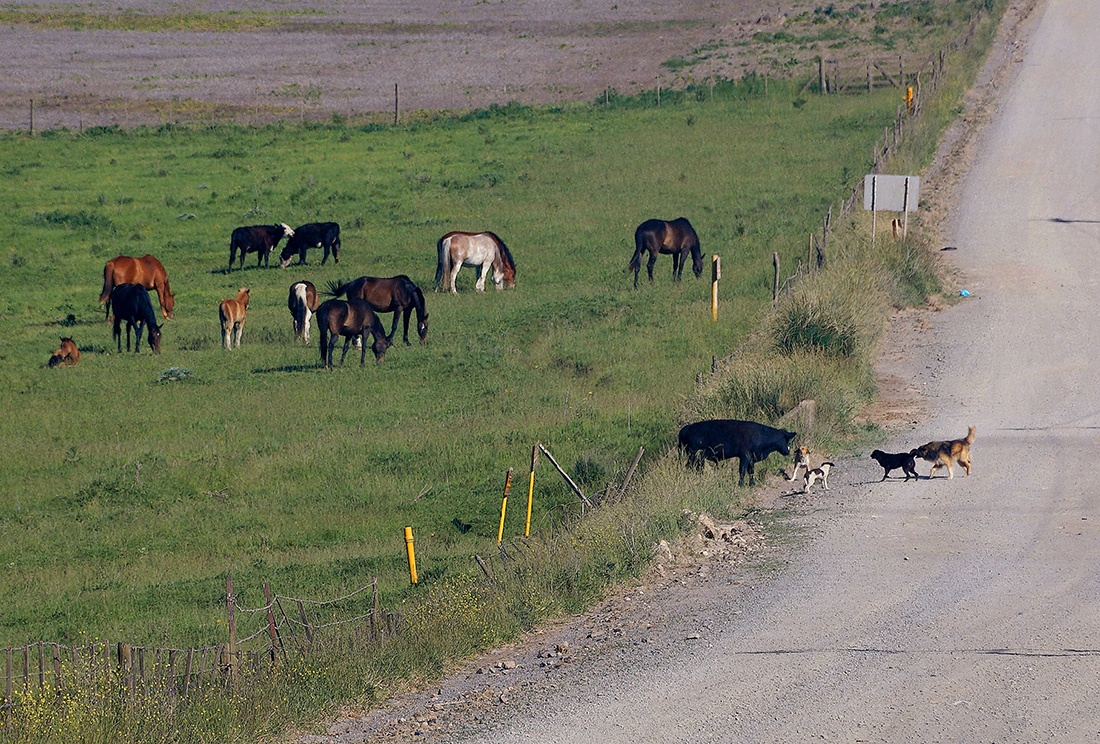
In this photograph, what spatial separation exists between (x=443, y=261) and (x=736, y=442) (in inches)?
663

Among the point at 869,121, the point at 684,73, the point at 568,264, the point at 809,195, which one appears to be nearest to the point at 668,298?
the point at 568,264

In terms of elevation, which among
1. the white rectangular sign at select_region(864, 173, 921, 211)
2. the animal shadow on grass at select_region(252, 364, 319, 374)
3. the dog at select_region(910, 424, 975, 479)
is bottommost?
the animal shadow on grass at select_region(252, 364, 319, 374)

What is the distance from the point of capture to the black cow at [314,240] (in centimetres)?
3709

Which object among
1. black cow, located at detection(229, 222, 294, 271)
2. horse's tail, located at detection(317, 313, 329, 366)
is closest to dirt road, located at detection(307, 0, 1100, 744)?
horse's tail, located at detection(317, 313, 329, 366)

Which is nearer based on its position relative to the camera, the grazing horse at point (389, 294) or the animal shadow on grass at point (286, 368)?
the animal shadow on grass at point (286, 368)

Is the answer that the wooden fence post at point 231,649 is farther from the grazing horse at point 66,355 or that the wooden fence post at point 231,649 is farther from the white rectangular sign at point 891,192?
the white rectangular sign at point 891,192

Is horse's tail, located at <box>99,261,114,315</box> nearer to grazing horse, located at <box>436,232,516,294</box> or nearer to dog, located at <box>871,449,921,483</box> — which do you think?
grazing horse, located at <box>436,232,516,294</box>

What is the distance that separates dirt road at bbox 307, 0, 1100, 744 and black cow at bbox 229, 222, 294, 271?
19922 millimetres

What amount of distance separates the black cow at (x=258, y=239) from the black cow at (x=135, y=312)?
8.07m

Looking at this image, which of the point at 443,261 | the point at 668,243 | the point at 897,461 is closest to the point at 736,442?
the point at 897,461

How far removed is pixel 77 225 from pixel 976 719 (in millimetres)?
34823

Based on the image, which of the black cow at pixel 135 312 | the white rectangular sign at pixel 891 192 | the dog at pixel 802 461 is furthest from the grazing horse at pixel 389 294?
the dog at pixel 802 461

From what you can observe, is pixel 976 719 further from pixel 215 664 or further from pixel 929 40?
pixel 929 40

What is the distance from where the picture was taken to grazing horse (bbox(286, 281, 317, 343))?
1147 inches
